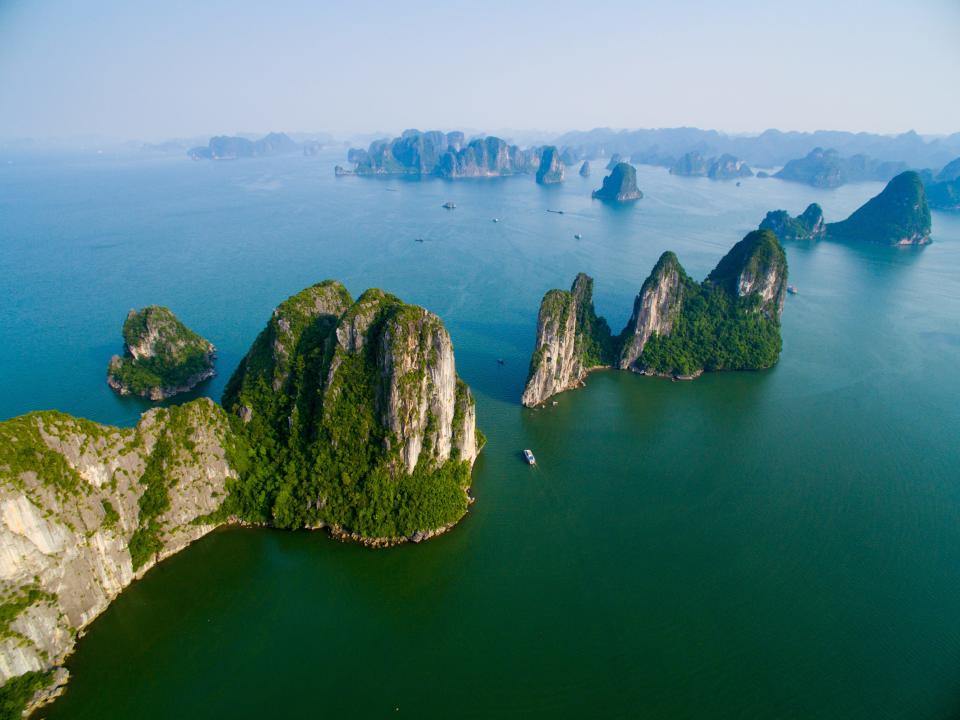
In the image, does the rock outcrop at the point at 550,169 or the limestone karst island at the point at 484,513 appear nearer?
the limestone karst island at the point at 484,513

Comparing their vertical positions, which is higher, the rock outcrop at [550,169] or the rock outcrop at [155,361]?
the rock outcrop at [550,169]

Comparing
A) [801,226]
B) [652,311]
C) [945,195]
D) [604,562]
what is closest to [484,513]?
[604,562]

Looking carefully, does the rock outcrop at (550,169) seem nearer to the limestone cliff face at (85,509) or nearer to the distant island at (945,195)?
the distant island at (945,195)

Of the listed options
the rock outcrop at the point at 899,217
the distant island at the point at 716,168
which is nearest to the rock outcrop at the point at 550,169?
the distant island at the point at 716,168

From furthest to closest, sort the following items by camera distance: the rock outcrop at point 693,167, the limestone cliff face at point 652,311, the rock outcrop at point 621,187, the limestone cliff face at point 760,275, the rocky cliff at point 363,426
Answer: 1. the rock outcrop at point 693,167
2. the rock outcrop at point 621,187
3. the limestone cliff face at point 760,275
4. the limestone cliff face at point 652,311
5. the rocky cliff at point 363,426

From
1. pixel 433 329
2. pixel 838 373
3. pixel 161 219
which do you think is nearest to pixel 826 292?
pixel 838 373

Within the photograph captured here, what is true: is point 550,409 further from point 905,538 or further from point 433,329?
point 905,538
